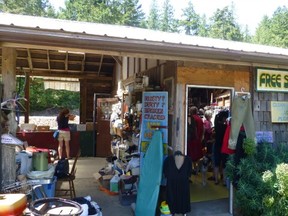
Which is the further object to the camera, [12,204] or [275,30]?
[275,30]

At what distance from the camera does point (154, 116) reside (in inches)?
195

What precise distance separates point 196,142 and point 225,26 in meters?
33.2

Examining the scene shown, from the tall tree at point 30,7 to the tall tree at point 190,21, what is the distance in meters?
17.2

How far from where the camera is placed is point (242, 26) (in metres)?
39.6

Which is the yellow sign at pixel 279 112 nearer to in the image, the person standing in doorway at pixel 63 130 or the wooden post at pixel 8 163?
the wooden post at pixel 8 163

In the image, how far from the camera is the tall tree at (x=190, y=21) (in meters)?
37.8

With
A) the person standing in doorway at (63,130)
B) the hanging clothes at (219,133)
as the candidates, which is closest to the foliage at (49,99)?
the person standing in doorway at (63,130)

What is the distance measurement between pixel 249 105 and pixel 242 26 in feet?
127

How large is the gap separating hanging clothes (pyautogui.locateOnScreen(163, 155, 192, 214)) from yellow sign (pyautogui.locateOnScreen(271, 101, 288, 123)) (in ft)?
6.65

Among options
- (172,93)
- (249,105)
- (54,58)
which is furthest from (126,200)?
(54,58)

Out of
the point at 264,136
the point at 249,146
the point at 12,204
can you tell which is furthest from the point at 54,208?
the point at 264,136

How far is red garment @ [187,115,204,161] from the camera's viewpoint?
6.20 metres

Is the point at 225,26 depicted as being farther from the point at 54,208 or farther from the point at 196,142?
the point at 54,208

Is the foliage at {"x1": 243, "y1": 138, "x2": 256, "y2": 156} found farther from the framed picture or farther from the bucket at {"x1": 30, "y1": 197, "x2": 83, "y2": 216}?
the bucket at {"x1": 30, "y1": 197, "x2": 83, "y2": 216}
